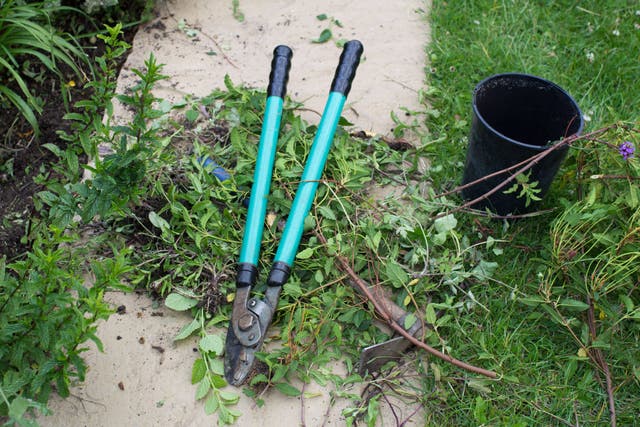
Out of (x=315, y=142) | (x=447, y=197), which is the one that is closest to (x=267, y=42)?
(x=315, y=142)

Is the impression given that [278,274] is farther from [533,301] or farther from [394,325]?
[533,301]

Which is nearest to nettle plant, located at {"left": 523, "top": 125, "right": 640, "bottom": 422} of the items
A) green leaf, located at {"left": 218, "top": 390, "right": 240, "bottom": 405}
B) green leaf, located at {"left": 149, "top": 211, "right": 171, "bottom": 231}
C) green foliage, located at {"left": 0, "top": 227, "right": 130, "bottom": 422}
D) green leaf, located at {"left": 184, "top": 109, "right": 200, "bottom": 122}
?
green leaf, located at {"left": 218, "top": 390, "right": 240, "bottom": 405}

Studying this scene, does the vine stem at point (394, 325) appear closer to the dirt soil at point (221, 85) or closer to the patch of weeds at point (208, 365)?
the dirt soil at point (221, 85)

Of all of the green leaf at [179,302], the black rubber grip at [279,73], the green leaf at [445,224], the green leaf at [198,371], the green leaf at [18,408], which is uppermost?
the black rubber grip at [279,73]

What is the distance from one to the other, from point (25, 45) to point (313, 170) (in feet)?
5.22

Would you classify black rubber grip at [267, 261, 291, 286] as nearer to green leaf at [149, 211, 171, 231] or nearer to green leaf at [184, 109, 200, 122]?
green leaf at [149, 211, 171, 231]

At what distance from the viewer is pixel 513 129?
98.3 inches

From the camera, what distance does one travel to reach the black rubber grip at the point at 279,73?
8.11ft

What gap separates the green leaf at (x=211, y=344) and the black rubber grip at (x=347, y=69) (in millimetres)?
1058

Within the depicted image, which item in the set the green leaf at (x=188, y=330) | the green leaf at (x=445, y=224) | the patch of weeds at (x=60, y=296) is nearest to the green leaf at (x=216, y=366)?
the green leaf at (x=188, y=330)

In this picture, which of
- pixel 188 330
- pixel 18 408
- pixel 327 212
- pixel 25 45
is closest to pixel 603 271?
pixel 327 212

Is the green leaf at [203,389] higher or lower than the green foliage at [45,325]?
lower

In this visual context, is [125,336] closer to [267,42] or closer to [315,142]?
[315,142]

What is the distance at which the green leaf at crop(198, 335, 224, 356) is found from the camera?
2.05m
